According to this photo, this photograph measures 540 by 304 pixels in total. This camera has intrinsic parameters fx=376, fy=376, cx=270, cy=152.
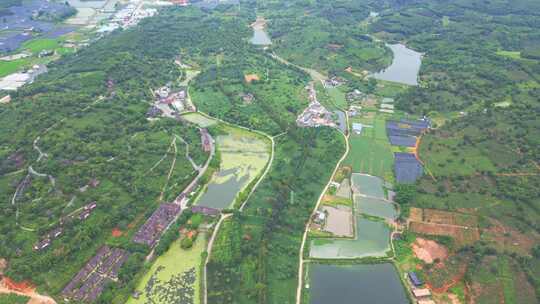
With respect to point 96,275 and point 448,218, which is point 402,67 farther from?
point 96,275

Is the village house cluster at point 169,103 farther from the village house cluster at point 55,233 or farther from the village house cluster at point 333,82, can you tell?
the village house cluster at point 333,82

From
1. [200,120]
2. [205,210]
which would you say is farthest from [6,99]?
[205,210]

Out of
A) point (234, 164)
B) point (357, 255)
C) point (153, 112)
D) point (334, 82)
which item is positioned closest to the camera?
point (357, 255)

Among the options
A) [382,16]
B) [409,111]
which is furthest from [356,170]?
[382,16]

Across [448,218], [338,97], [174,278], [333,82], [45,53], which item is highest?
[45,53]

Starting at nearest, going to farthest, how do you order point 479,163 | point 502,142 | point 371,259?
point 371,259 → point 479,163 → point 502,142

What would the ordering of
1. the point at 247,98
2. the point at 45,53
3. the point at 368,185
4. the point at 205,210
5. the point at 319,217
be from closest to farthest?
Answer: the point at 319,217
the point at 205,210
the point at 368,185
the point at 247,98
the point at 45,53

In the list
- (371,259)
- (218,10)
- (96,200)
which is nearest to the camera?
(371,259)

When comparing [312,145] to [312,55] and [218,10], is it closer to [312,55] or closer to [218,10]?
[312,55]
